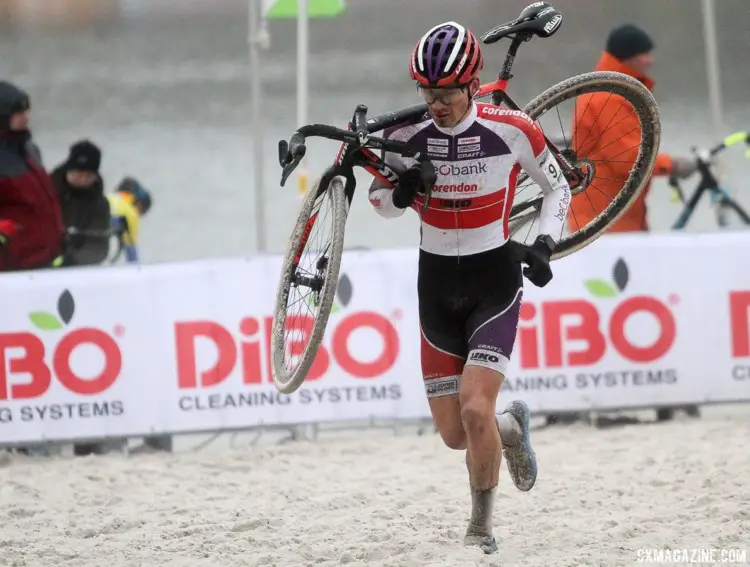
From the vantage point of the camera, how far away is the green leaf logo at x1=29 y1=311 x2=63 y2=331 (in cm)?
917

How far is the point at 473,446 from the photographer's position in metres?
6.08

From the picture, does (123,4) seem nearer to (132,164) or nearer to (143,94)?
(132,164)

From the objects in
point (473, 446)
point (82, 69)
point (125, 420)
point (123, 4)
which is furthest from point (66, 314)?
point (82, 69)

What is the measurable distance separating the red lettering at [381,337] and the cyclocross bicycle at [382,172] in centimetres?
209

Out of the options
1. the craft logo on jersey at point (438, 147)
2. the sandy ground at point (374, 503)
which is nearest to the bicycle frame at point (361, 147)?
the craft logo on jersey at point (438, 147)

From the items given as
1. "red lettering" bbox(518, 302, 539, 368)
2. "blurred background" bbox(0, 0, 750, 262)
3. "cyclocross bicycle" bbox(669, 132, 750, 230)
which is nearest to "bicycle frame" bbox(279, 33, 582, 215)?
"red lettering" bbox(518, 302, 539, 368)

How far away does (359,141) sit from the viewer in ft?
19.0

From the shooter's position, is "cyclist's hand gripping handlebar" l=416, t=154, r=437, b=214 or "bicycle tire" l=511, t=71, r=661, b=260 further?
"bicycle tire" l=511, t=71, r=661, b=260

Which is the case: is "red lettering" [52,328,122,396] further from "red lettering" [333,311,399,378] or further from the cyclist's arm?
the cyclist's arm

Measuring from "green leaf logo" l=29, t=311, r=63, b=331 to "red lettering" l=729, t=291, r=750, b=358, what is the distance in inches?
181

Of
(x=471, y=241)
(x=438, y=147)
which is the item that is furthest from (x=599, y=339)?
(x=438, y=147)

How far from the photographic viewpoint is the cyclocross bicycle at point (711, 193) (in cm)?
1105

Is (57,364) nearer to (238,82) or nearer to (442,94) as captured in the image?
(442,94)

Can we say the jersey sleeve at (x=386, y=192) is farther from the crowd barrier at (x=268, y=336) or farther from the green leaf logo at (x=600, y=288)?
the green leaf logo at (x=600, y=288)
